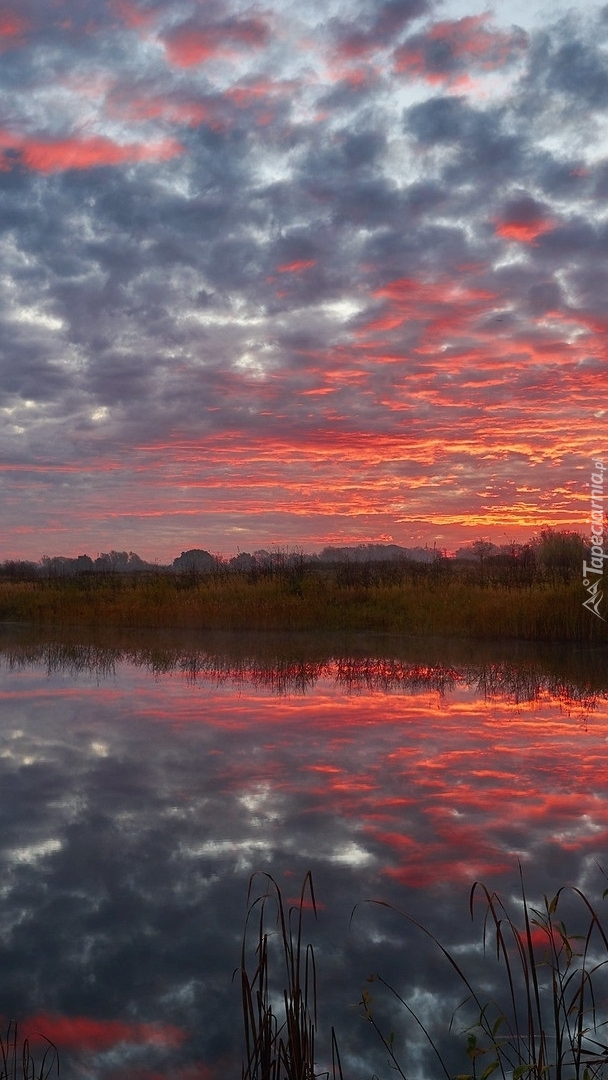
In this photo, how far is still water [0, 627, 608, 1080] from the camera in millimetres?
3449

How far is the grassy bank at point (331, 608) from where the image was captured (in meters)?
18.2

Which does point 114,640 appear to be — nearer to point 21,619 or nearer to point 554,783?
point 21,619

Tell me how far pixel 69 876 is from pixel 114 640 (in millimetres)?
14636

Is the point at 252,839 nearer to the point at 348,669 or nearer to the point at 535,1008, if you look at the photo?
the point at 535,1008

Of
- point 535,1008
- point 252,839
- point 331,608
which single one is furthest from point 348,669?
point 535,1008

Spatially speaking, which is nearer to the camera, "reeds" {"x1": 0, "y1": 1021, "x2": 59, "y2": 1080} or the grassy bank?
"reeds" {"x1": 0, "y1": 1021, "x2": 59, "y2": 1080}

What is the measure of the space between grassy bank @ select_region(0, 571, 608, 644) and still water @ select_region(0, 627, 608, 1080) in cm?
599

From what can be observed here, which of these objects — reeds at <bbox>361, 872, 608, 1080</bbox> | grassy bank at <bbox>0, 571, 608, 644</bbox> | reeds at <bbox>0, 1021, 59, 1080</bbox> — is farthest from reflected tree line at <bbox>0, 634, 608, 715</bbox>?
reeds at <bbox>0, 1021, 59, 1080</bbox>

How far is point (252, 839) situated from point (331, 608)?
16084mm

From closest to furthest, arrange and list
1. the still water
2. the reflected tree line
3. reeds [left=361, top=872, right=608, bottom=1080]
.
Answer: reeds [left=361, top=872, right=608, bottom=1080] → the still water → the reflected tree line

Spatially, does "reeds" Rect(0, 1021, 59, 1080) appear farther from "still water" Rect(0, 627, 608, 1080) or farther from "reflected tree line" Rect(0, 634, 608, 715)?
"reflected tree line" Rect(0, 634, 608, 715)

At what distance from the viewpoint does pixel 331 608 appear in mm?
21641

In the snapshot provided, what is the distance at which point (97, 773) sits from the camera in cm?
741

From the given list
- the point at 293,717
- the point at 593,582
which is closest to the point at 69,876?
the point at 293,717
